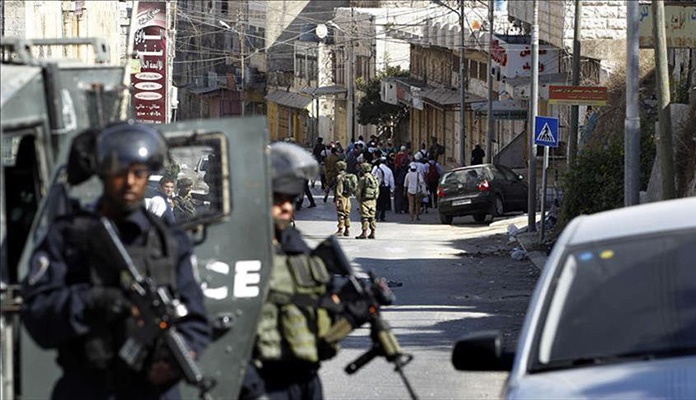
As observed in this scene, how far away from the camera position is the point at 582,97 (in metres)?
28.0

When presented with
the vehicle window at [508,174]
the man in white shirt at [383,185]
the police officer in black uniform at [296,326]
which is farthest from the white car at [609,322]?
the man in white shirt at [383,185]

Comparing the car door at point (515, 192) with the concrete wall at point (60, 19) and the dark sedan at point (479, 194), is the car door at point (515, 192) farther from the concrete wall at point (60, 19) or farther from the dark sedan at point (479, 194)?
the concrete wall at point (60, 19)

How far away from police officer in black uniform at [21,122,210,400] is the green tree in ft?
214

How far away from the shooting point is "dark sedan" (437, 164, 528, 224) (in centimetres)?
3772

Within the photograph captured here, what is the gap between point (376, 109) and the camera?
71.3 m

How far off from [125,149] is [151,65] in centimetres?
2858

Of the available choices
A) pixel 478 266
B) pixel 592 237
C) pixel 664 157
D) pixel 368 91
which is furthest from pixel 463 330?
pixel 368 91

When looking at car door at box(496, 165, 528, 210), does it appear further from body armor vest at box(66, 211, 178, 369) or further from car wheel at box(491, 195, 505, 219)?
body armor vest at box(66, 211, 178, 369)

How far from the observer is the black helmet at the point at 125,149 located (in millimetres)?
5203

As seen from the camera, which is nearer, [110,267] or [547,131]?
[110,267]

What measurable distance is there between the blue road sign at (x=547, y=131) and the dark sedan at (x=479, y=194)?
6453mm

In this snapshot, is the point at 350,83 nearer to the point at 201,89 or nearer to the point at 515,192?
the point at 201,89

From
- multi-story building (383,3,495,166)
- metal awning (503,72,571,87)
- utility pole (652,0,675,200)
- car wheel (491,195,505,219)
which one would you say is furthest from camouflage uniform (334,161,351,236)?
multi-story building (383,3,495,166)

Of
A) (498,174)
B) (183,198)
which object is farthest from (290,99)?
(183,198)
